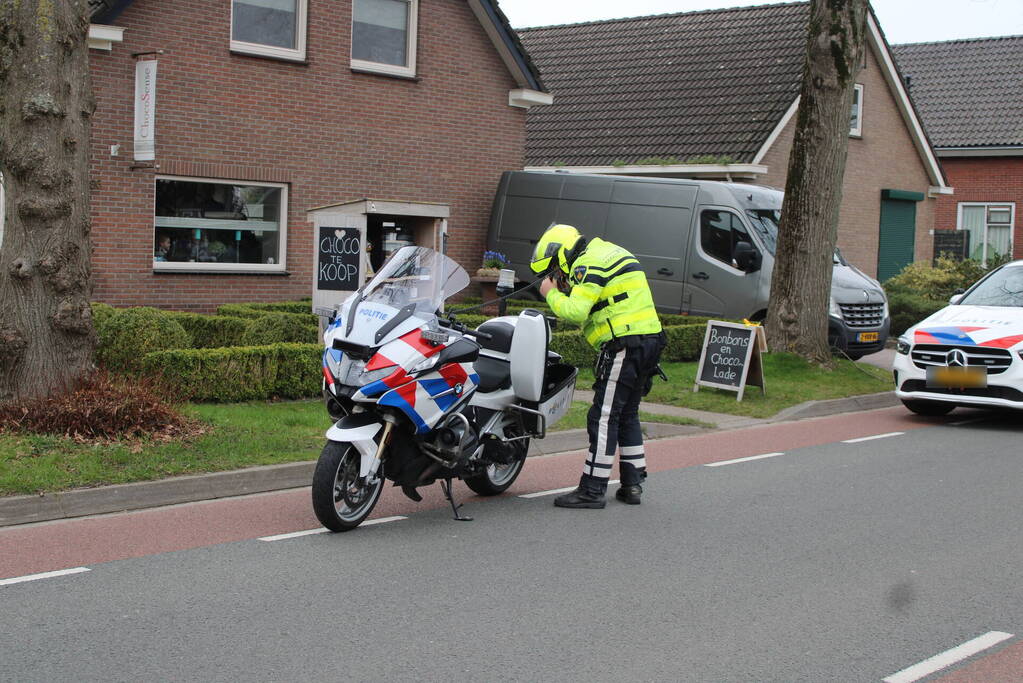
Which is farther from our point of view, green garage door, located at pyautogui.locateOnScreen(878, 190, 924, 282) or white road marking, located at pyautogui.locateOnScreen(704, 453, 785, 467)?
green garage door, located at pyautogui.locateOnScreen(878, 190, 924, 282)

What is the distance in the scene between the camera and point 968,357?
11859 millimetres

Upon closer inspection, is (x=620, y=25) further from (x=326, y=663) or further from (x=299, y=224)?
(x=326, y=663)

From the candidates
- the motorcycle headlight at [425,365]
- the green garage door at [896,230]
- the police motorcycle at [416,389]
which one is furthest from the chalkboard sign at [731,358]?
the green garage door at [896,230]

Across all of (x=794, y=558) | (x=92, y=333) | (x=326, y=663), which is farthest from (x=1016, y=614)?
(x=92, y=333)

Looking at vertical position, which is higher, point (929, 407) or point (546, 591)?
point (929, 407)

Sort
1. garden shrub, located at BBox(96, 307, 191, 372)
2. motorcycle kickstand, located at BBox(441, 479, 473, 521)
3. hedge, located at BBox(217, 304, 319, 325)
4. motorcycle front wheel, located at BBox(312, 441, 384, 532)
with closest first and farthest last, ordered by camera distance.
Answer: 1. motorcycle front wheel, located at BBox(312, 441, 384, 532)
2. motorcycle kickstand, located at BBox(441, 479, 473, 521)
3. garden shrub, located at BBox(96, 307, 191, 372)
4. hedge, located at BBox(217, 304, 319, 325)

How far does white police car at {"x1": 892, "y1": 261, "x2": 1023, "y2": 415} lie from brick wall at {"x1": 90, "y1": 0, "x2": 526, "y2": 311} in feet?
28.5

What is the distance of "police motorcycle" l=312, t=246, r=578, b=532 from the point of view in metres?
6.72

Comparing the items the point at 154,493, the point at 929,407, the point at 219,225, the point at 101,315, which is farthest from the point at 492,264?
the point at 154,493

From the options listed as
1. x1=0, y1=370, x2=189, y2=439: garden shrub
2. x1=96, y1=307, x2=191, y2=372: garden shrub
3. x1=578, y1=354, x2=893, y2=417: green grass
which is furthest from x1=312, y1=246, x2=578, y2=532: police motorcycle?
x1=578, y1=354, x2=893, y2=417: green grass

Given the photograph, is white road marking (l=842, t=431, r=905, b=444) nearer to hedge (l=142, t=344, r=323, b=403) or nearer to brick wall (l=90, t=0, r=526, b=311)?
hedge (l=142, t=344, r=323, b=403)

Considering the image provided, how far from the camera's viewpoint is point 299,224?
56.0ft

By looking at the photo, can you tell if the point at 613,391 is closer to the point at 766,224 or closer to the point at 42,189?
the point at 42,189

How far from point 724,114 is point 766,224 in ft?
22.3
